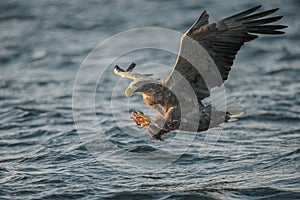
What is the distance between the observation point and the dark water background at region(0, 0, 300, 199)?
27.2ft

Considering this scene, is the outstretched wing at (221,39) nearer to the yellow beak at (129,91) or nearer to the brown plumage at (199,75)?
the brown plumage at (199,75)

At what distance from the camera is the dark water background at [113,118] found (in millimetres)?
8289

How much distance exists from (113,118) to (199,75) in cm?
380

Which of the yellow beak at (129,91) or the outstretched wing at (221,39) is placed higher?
the outstretched wing at (221,39)

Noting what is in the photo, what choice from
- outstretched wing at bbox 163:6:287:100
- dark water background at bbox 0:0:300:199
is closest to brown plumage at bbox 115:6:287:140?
outstretched wing at bbox 163:6:287:100

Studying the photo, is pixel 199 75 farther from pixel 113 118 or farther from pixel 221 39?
pixel 113 118

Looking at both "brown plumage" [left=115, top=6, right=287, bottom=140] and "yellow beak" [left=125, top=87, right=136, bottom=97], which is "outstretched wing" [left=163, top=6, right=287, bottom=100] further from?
"yellow beak" [left=125, top=87, right=136, bottom=97]

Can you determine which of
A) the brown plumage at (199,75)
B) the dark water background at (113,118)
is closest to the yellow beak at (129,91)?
the brown plumage at (199,75)

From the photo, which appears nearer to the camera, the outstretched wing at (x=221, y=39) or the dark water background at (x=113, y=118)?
the outstretched wing at (x=221, y=39)

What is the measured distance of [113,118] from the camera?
1131 cm

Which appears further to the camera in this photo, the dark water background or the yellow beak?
the dark water background

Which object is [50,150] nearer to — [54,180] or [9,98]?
[54,180]

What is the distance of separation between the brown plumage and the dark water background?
0.91 metres

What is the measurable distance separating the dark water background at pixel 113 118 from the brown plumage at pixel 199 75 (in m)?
0.91
